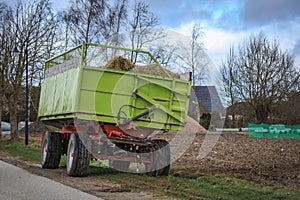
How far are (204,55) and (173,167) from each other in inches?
136

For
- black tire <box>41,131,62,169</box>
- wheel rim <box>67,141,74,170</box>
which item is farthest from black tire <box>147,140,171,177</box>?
black tire <box>41,131,62,169</box>

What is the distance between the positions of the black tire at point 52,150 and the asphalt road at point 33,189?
2082 millimetres

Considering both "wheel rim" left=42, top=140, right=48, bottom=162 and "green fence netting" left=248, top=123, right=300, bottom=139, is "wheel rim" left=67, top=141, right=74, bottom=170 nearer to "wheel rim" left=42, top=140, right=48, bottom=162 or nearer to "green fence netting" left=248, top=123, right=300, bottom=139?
"wheel rim" left=42, top=140, right=48, bottom=162

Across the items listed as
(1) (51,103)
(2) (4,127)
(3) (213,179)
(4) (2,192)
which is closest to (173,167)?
(3) (213,179)

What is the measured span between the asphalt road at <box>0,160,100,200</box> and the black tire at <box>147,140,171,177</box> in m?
2.75

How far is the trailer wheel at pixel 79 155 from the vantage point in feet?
40.9

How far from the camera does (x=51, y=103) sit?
49.6 ft

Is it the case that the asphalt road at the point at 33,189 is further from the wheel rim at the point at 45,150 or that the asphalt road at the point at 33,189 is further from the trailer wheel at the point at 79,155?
the wheel rim at the point at 45,150

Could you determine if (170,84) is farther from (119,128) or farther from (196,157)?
(196,157)

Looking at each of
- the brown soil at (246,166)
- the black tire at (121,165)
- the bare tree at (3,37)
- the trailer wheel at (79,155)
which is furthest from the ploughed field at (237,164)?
the bare tree at (3,37)

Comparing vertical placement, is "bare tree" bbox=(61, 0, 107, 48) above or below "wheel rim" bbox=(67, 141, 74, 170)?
above

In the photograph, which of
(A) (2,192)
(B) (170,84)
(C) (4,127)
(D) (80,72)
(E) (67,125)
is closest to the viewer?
(A) (2,192)

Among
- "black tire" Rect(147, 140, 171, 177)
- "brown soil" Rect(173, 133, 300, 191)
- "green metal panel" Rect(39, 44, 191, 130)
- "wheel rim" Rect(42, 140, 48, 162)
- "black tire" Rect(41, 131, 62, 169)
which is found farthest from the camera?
"wheel rim" Rect(42, 140, 48, 162)

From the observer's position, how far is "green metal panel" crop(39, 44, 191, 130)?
12.2 meters
